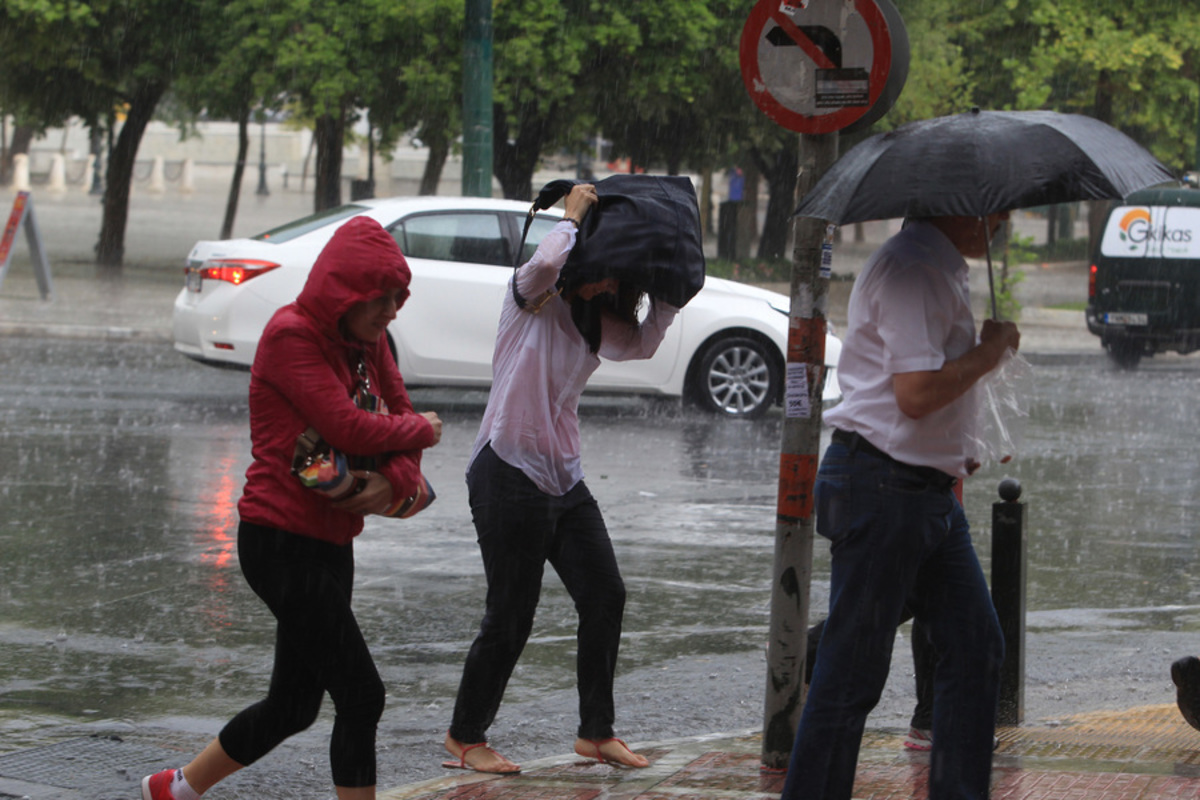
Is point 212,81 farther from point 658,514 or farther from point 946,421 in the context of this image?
point 946,421

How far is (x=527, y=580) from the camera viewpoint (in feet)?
15.8

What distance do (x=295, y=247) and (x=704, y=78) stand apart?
13.5 meters

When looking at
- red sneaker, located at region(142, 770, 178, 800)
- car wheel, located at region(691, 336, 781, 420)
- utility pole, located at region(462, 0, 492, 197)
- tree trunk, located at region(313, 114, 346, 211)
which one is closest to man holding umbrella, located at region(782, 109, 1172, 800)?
red sneaker, located at region(142, 770, 178, 800)

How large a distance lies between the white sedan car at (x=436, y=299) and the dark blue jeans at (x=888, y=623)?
870cm

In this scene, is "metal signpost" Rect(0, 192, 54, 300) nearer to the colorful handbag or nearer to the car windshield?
the car windshield

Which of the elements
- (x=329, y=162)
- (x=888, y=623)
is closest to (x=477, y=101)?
(x=888, y=623)

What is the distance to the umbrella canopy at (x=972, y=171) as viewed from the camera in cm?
376

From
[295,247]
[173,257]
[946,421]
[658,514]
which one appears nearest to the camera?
[946,421]

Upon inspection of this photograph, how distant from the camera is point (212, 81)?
24938 mm

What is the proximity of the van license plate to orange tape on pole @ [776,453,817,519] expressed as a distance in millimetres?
16506

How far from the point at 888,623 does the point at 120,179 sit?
25.9 m

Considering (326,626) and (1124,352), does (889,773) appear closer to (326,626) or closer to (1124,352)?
(326,626)

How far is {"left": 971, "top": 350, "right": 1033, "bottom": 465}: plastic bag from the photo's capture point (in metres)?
4.23

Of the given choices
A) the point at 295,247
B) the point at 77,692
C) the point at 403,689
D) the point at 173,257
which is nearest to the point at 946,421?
the point at 403,689
